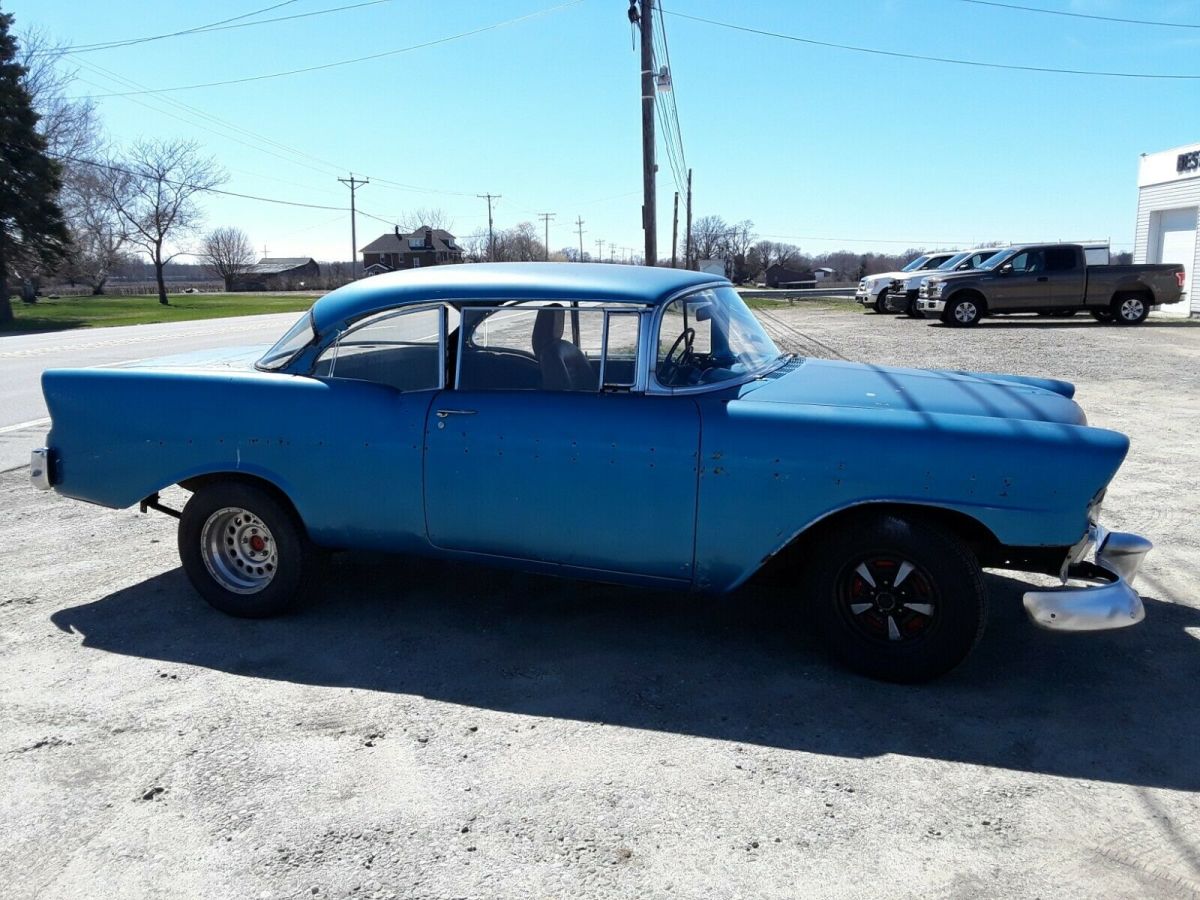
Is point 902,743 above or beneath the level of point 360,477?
beneath

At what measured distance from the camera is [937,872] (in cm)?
262

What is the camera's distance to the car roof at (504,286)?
4129 mm

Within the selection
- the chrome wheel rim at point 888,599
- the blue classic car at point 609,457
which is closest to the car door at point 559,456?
the blue classic car at point 609,457

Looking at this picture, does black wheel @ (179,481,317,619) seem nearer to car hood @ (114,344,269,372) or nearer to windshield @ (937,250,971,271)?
car hood @ (114,344,269,372)

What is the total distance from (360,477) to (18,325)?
34.0 m

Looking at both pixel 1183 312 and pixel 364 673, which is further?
pixel 1183 312

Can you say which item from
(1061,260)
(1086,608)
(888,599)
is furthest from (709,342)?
(1061,260)

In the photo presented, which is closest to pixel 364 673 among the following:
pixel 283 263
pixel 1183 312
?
pixel 1183 312

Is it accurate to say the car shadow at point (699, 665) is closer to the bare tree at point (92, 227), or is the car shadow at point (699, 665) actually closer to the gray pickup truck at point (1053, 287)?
the gray pickup truck at point (1053, 287)

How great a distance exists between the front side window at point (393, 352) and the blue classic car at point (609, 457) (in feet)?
0.03

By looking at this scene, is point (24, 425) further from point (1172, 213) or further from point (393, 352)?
point (1172, 213)

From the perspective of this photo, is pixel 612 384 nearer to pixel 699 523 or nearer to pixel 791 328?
pixel 699 523

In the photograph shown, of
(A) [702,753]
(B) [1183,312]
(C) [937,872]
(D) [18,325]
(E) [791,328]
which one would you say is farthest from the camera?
(D) [18,325]

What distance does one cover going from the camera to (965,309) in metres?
22.0
